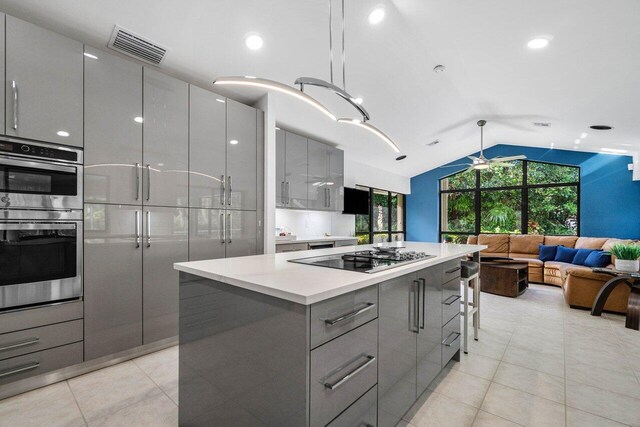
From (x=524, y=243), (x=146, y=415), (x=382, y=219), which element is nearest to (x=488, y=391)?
(x=146, y=415)

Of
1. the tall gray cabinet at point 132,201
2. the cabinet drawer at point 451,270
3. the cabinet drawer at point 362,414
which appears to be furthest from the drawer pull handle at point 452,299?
A: the tall gray cabinet at point 132,201

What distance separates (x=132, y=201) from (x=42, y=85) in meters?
0.97

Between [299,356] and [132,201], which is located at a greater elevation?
[132,201]

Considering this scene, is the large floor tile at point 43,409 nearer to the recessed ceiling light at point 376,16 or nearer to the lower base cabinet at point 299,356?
the lower base cabinet at point 299,356

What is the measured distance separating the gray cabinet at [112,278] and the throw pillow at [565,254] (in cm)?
693

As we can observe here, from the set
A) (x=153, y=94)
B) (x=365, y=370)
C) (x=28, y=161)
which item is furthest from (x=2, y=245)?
(x=365, y=370)

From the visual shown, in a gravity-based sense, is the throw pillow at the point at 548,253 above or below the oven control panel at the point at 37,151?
below

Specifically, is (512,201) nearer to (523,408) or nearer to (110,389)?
(523,408)

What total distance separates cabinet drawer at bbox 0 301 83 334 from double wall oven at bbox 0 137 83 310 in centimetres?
5

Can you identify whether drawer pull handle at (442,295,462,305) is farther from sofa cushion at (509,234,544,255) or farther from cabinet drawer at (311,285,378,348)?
sofa cushion at (509,234,544,255)

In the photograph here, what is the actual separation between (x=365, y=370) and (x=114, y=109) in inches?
105

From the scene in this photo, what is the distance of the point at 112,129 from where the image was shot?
2404 mm

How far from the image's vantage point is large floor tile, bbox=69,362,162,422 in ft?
6.17

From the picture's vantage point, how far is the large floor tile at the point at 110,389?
1882 millimetres
